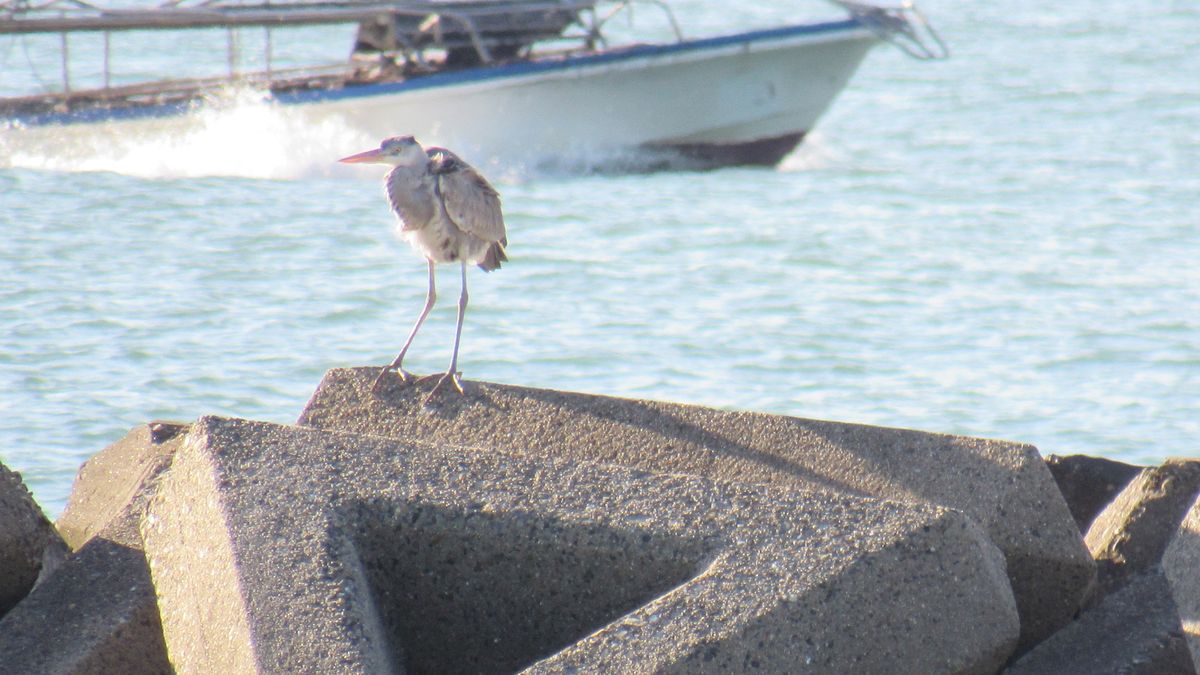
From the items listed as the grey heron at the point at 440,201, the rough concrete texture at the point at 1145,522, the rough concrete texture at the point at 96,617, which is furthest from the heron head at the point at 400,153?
the rough concrete texture at the point at 1145,522

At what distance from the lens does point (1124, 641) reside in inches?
134

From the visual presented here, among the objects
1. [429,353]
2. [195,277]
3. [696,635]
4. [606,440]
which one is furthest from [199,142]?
[696,635]

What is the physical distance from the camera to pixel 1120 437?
370 inches

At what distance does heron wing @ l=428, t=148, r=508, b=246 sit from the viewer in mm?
4977

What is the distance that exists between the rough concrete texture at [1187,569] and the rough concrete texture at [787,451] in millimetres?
207

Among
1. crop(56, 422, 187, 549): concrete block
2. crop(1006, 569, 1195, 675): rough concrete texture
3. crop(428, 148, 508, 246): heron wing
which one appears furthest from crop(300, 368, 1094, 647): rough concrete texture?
crop(428, 148, 508, 246): heron wing

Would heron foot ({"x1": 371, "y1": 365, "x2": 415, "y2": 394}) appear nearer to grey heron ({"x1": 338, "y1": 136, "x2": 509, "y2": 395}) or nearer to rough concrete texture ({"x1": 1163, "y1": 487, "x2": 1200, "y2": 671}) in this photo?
grey heron ({"x1": 338, "y1": 136, "x2": 509, "y2": 395})

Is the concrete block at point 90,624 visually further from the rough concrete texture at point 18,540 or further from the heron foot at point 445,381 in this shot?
the heron foot at point 445,381

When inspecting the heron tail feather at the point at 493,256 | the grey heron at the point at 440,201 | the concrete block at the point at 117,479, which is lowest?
the concrete block at the point at 117,479

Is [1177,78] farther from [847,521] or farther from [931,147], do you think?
[847,521]

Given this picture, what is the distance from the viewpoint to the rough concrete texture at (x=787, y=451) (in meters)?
3.72

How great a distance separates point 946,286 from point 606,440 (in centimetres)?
959

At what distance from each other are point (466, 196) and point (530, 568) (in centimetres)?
195

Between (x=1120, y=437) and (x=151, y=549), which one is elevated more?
(x=151, y=549)
